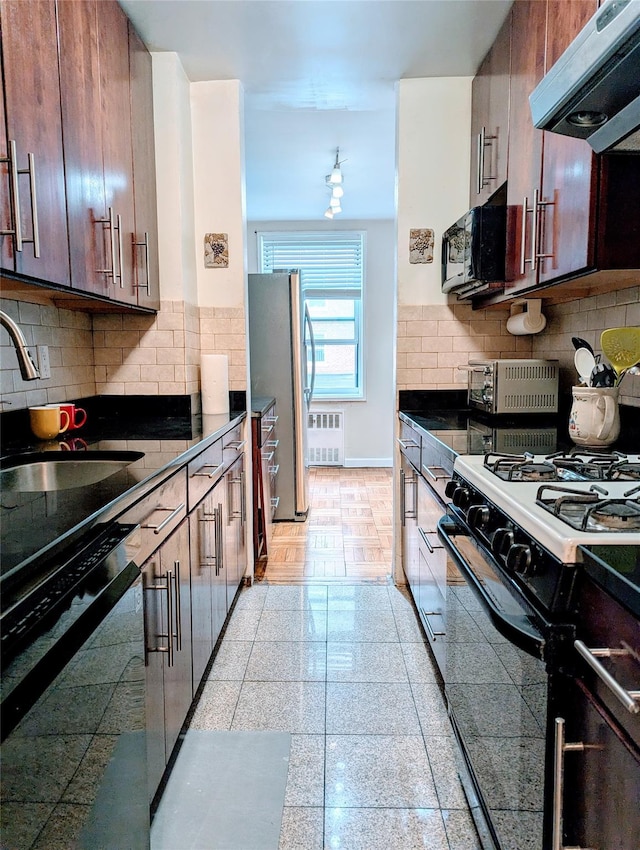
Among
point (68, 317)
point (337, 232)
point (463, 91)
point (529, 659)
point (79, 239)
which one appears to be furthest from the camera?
point (337, 232)

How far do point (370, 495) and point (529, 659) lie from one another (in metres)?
3.71

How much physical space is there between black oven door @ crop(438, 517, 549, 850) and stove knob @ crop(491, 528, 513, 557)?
0.19ft

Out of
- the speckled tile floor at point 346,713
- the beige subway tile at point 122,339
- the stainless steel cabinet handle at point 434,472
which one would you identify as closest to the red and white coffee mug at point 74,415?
the beige subway tile at point 122,339

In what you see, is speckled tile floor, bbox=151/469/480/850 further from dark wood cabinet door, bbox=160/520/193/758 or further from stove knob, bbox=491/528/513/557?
stove knob, bbox=491/528/513/557

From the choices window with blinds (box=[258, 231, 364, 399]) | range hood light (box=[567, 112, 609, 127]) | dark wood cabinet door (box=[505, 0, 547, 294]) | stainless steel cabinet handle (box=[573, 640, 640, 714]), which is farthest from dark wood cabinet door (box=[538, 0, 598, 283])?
window with blinds (box=[258, 231, 364, 399])

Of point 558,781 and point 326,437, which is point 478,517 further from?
point 326,437

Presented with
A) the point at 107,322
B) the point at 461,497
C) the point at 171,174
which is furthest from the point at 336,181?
the point at 461,497

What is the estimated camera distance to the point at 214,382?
2615 mm

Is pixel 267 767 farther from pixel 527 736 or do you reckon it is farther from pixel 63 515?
pixel 63 515

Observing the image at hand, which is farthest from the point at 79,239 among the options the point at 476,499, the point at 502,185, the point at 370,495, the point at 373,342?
the point at 373,342

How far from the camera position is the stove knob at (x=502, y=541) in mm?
1044

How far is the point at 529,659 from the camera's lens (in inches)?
37.7

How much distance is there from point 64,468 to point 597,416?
156cm

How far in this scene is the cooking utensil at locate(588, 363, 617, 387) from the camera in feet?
5.63
